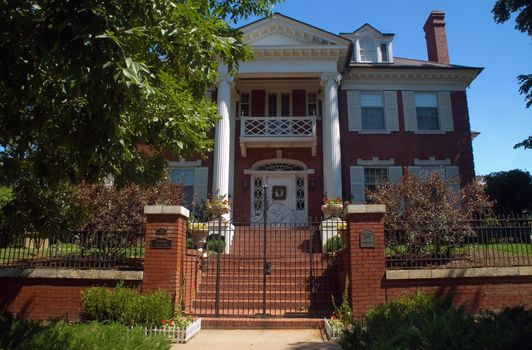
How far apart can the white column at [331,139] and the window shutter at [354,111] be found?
1918 mm

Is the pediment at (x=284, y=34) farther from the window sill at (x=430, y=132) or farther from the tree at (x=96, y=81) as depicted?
the tree at (x=96, y=81)

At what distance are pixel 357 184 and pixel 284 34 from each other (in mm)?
6921

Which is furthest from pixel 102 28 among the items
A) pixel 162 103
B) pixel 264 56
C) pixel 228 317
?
pixel 264 56

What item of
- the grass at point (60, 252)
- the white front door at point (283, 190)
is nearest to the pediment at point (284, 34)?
the white front door at point (283, 190)

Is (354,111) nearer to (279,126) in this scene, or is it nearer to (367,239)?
(279,126)

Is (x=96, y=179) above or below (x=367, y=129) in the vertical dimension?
below

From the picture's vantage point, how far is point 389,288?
855 cm

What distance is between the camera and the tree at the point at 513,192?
2027 centimetres

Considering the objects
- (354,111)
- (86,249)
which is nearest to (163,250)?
(86,249)

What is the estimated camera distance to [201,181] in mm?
19188

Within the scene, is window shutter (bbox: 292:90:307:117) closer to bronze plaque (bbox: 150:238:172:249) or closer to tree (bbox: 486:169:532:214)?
tree (bbox: 486:169:532:214)

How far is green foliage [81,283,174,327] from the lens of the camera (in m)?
7.74

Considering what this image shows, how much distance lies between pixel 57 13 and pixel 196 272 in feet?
23.5

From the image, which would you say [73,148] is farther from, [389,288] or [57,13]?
[389,288]
